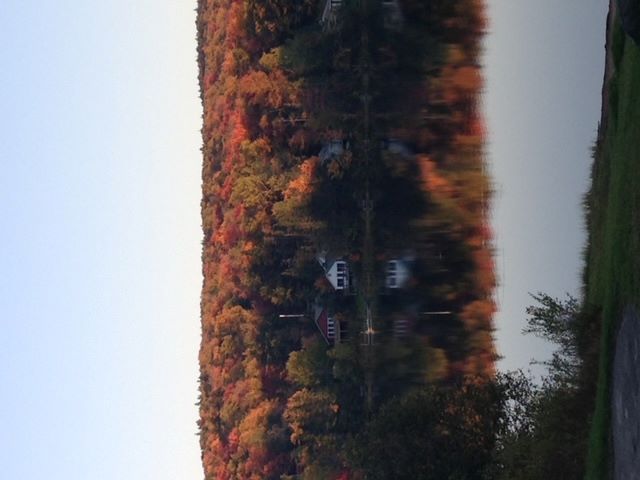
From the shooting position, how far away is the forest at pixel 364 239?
41125 millimetres

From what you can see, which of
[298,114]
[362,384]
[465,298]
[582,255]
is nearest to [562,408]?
[582,255]

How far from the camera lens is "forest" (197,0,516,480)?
41.1 meters

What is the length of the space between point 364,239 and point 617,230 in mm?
27934

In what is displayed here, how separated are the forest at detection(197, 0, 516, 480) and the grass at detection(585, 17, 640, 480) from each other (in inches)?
348

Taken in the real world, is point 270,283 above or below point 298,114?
below

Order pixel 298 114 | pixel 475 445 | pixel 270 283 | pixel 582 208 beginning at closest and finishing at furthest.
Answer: pixel 475 445
pixel 582 208
pixel 298 114
pixel 270 283

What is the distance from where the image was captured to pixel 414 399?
40469mm

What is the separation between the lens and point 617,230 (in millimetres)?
27250

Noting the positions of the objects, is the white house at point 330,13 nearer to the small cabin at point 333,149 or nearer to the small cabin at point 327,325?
the small cabin at point 333,149

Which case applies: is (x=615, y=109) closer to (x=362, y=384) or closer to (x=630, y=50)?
(x=630, y=50)

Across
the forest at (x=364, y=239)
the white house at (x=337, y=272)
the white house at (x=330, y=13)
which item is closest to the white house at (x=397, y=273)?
the forest at (x=364, y=239)

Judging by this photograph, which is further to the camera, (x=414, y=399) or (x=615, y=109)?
(x=414, y=399)

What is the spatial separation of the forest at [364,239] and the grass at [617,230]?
8.85 metres

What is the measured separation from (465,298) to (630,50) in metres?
25.2
